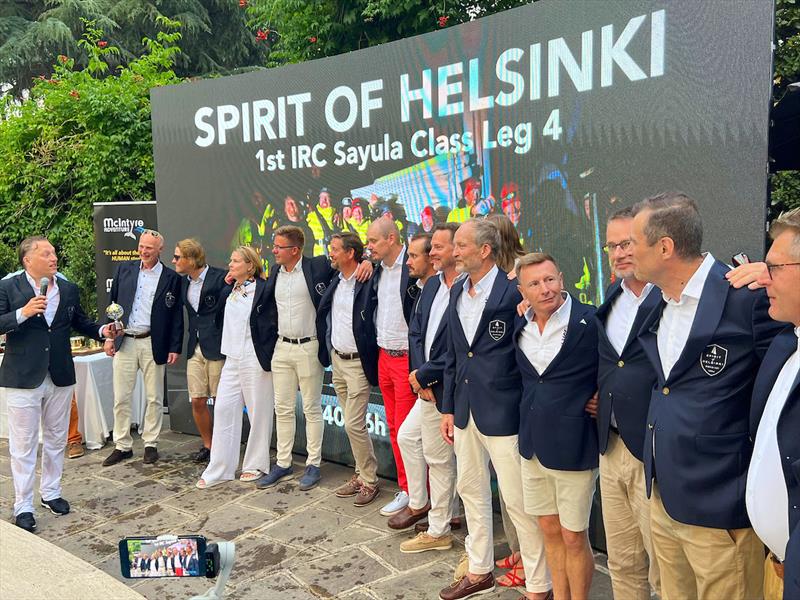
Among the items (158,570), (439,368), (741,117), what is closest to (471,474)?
(439,368)

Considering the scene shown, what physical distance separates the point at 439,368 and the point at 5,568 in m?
2.35

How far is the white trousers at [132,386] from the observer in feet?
21.8

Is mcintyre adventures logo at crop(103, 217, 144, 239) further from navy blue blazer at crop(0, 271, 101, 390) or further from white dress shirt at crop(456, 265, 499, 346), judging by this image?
white dress shirt at crop(456, 265, 499, 346)

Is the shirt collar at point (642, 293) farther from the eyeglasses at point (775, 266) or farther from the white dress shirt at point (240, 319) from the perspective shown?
the white dress shirt at point (240, 319)

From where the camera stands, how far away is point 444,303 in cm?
437

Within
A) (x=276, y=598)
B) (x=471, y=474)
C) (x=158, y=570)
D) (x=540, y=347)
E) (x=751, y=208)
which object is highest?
(x=751, y=208)

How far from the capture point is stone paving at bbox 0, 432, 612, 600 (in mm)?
4203

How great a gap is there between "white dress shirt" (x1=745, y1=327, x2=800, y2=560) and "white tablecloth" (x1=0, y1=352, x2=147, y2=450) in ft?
20.5

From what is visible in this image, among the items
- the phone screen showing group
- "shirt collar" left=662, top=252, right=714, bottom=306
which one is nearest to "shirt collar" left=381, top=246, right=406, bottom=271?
"shirt collar" left=662, top=252, right=714, bottom=306

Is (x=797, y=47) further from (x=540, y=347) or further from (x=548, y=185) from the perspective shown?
(x=540, y=347)

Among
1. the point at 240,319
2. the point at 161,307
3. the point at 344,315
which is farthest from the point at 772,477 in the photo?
the point at 161,307

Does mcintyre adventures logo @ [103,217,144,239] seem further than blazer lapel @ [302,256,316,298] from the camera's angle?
Yes

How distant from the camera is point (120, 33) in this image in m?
17.8

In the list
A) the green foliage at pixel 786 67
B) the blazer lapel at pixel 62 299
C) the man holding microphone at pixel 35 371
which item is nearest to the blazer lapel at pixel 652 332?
the green foliage at pixel 786 67
